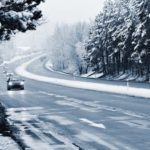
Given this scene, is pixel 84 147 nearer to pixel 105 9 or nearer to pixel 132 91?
pixel 132 91

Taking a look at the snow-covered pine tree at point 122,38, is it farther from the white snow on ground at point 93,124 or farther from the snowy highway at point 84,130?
the white snow on ground at point 93,124

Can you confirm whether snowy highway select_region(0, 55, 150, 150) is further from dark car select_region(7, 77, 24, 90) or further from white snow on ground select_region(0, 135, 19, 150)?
dark car select_region(7, 77, 24, 90)

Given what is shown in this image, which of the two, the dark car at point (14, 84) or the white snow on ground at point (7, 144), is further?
the dark car at point (14, 84)

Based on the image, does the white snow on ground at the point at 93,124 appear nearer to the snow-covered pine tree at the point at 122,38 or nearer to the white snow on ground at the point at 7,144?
the white snow on ground at the point at 7,144

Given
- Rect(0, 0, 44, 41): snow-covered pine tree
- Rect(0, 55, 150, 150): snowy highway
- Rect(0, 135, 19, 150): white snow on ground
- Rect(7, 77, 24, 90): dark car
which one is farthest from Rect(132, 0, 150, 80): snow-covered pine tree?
Rect(0, 135, 19, 150): white snow on ground

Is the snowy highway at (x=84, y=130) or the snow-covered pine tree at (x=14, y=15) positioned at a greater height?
the snow-covered pine tree at (x=14, y=15)

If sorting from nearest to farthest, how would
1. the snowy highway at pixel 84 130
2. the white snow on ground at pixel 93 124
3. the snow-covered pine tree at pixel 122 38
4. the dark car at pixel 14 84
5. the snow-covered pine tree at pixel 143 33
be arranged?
1. the snowy highway at pixel 84 130
2. the white snow on ground at pixel 93 124
3. the dark car at pixel 14 84
4. the snow-covered pine tree at pixel 143 33
5. the snow-covered pine tree at pixel 122 38

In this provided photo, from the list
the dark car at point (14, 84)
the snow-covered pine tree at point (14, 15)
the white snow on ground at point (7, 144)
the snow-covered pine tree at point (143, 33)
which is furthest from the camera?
the snow-covered pine tree at point (143, 33)

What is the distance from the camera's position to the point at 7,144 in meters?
12.2

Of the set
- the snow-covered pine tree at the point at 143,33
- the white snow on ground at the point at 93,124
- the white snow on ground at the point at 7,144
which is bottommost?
the white snow on ground at the point at 93,124

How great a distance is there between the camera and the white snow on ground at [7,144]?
11545mm

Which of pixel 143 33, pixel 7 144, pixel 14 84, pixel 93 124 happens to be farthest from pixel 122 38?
pixel 7 144

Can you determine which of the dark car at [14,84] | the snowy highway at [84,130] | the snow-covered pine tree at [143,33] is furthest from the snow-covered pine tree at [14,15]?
the snow-covered pine tree at [143,33]

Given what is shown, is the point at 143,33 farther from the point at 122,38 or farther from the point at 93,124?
the point at 93,124
